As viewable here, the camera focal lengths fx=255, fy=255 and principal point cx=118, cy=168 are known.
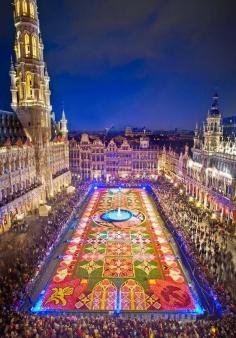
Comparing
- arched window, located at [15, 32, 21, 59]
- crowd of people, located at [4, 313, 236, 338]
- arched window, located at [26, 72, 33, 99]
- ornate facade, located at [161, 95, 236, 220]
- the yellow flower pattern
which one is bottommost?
the yellow flower pattern

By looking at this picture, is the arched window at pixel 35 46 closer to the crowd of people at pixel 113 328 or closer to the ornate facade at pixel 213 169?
the ornate facade at pixel 213 169

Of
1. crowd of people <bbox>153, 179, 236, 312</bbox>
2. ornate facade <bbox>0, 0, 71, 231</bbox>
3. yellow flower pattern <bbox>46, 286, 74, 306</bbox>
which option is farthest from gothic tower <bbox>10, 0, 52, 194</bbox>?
yellow flower pattern <bbox>46, 286, 74, 306</bbox>

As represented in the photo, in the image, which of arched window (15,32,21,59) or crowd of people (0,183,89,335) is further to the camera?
arched window (15,32,21,59)

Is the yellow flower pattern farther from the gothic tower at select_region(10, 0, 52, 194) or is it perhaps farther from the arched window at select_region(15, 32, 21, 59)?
the arched window at select_region(15, 32, 21, 59)

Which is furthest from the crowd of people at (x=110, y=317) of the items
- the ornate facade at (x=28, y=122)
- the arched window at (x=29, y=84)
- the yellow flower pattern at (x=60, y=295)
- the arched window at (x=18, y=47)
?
the arched window at (x=18, y=47)

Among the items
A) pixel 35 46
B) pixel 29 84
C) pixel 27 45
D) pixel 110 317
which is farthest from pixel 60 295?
pixel 35 46

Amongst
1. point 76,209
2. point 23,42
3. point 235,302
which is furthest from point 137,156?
point 235,302

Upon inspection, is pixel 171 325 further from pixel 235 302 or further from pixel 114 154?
pixel 114 154
